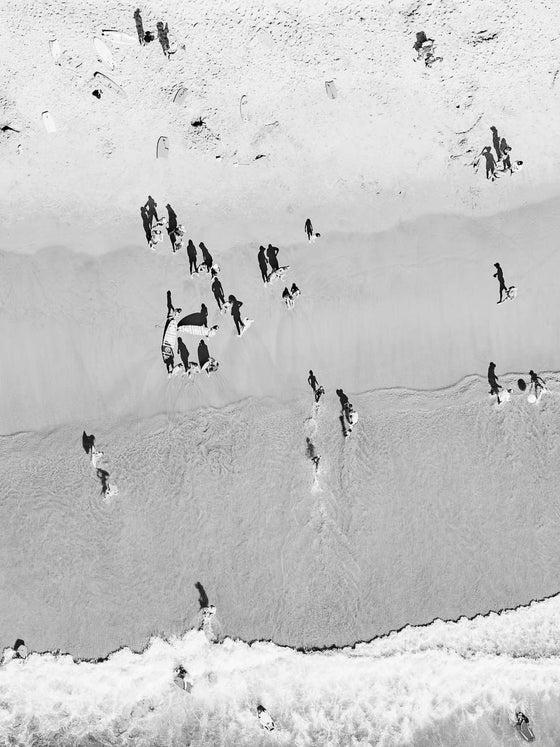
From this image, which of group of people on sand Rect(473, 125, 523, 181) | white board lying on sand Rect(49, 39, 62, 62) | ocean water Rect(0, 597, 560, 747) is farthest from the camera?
group of people on sand Rect(473, 125, 523, 181)

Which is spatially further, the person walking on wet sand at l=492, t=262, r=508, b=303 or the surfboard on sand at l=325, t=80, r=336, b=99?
the person walking on wet sand at l=492, t=262, r=508, b=303

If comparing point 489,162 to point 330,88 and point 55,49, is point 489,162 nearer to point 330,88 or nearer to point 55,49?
point 330,88

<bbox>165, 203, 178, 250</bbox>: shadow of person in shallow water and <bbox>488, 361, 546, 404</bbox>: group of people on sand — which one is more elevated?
<bbox>165, 203, 178, 250</bbox>: shadow of person in shallow water

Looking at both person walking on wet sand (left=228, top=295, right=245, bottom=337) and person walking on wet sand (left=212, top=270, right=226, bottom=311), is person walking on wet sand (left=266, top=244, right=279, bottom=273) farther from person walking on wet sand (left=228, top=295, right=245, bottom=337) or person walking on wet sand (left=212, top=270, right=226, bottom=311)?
person walking on wet sand (left=212, top=270, right=226, bottom=311)

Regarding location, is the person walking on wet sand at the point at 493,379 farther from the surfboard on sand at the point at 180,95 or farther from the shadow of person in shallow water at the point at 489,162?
the surfboard on sand at the point at 180,95

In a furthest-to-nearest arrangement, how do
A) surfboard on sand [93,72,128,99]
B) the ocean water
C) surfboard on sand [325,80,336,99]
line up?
1. surfboard on sand [325,80,336,99]
2. surfboard on sand [93,72,128,99]
3. the ocean water

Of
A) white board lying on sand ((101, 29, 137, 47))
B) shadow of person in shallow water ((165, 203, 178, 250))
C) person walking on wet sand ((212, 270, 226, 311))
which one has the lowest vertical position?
person walking on wet sand ((212, 270, 226, 311))

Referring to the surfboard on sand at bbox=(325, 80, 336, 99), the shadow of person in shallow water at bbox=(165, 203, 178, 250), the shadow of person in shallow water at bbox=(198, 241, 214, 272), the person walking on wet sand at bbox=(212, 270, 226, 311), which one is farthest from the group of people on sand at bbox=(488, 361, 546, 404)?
the shadow of person in shallow water at bbox=(165, 203, 178, 250)
